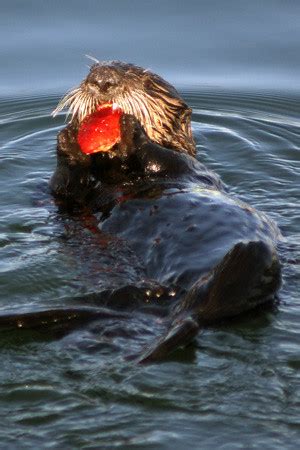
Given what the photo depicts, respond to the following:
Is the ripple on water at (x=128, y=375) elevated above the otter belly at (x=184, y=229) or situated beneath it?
situated beneath

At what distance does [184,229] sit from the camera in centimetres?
486

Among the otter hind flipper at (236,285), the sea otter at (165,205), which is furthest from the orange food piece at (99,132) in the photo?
the otter hind flipper at (236,285)

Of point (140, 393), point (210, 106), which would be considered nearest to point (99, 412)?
point (140, 393)

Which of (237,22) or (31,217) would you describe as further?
(237,22)

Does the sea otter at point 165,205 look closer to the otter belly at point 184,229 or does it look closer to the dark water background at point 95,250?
the otter belly at point 184,229

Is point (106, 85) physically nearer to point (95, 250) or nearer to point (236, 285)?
point (95, 250)

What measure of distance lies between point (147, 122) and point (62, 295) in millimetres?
1512

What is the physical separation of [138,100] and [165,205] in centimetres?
93

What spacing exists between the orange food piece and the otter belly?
1.53ft

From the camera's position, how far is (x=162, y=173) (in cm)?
567

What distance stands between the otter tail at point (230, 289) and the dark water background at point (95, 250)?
0.09 m

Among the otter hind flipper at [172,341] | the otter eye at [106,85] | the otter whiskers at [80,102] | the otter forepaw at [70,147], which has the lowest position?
the otter hind flipper at [172,341]

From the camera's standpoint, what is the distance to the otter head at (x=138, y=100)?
18.7 ft

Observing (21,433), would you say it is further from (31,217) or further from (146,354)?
(31,217)
